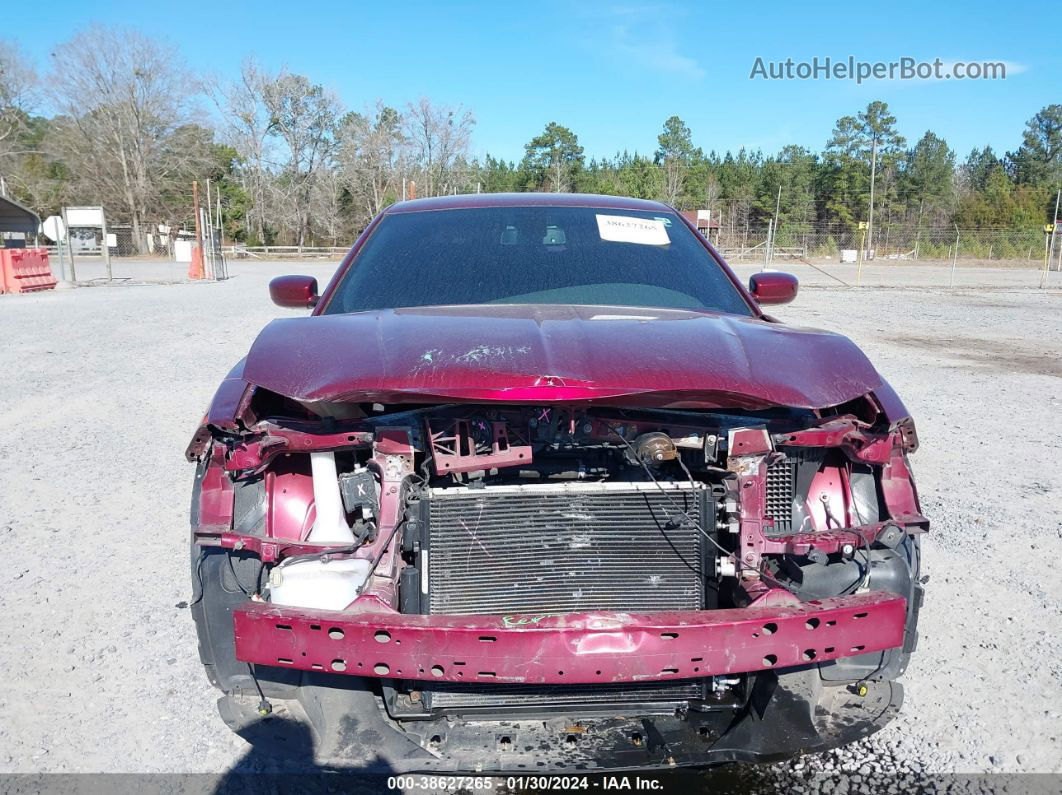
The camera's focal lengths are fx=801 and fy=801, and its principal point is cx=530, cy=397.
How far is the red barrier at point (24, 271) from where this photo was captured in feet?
60.7

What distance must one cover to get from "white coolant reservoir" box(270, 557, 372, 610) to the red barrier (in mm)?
20216

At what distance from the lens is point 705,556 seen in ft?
7.28

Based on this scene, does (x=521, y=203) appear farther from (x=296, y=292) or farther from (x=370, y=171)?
(x=370, y=171)

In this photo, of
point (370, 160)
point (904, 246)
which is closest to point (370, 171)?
point (370, 160)

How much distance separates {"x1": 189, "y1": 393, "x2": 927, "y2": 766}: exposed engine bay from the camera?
2.12 meters

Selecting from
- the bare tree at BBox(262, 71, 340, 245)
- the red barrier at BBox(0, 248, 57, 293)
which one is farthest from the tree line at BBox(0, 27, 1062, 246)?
the red barrier at BBox(0, 248, 57, 293)

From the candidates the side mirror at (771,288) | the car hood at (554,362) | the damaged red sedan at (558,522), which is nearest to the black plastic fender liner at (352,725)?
the damaged red sedan at (558,522)

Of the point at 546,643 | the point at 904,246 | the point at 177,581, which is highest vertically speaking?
the point at 904,246

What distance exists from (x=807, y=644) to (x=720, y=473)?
1.73ft

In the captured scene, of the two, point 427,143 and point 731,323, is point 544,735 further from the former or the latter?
point 427,143

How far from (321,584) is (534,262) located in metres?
1.69

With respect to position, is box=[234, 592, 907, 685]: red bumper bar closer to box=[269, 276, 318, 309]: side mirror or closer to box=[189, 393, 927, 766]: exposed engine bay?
box=[189, 393, 927, 766]: exposed engine bay

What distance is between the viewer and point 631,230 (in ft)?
11.7

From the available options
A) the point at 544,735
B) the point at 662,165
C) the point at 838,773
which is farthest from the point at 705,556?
the point at 662,165
